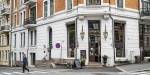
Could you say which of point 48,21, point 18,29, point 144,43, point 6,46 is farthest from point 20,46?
point 144,43

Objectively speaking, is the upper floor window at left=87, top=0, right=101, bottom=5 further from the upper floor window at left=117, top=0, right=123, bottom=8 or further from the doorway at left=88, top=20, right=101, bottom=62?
the upper floor window at left=117, top=0, right=123, bottom=8

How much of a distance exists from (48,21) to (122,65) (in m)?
12.6

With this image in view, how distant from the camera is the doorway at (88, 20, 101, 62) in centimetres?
3947

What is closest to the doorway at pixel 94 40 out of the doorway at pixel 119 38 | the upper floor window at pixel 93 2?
the upper floor window at pixel 93 2

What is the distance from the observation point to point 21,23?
194 ft

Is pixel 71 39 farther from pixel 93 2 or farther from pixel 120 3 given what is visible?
pixel 120 3

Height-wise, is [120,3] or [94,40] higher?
[120,3]

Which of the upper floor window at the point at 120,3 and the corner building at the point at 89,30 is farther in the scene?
the upper floor window at the point at 120,3

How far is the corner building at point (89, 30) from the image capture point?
39.1 metres

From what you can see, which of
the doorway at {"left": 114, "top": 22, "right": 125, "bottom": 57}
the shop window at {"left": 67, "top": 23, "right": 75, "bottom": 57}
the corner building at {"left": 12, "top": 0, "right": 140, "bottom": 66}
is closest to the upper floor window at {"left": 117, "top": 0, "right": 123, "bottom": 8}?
the corner building at {"left": 12, "top": 0, "right": 140, "bottom": 66}

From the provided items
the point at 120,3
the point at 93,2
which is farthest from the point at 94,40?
the point at 120,3

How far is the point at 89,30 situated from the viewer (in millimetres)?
39562

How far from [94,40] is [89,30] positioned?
3.88 ft

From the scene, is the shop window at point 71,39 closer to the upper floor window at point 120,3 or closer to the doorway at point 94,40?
the doorway at point 94,40
